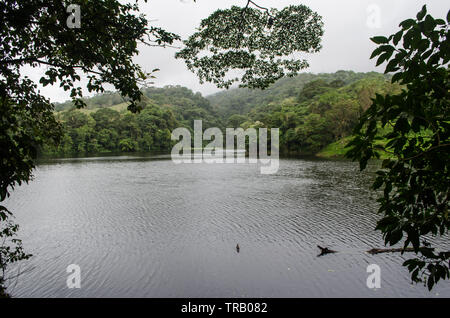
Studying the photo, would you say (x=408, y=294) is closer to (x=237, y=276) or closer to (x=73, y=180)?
(x=237, y=276)

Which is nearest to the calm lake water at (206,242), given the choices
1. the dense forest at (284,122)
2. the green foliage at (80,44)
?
the green foliage at (80,44)

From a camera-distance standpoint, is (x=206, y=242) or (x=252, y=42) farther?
(x=206, y=242)

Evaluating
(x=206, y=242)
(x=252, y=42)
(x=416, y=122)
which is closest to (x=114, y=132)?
(x=206, y=242)

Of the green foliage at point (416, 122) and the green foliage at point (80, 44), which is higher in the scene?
the green foliage at point (80, 44)

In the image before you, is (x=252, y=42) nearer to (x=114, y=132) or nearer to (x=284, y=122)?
(x=284, y=122)

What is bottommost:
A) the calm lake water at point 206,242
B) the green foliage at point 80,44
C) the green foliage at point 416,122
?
the calm lake water at point 206,242

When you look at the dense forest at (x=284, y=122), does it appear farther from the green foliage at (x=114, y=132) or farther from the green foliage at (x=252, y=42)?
the green foliage at (x=252, y=42)

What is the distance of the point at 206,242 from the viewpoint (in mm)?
15156

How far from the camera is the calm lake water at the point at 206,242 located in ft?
34.6

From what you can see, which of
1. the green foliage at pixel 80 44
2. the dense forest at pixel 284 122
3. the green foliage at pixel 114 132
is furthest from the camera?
the green foliage at pixel 114 132

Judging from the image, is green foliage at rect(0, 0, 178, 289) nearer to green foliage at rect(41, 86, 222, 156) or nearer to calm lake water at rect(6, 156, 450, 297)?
calm lake water at rect(6, 156, 450, 297)

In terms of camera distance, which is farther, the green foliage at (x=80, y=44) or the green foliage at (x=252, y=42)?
the green foliage at (x=252, y=42)

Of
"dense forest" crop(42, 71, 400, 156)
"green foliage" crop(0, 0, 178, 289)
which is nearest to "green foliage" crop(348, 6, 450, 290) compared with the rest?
"green foliage" crop(0, 0, 178, 289)
